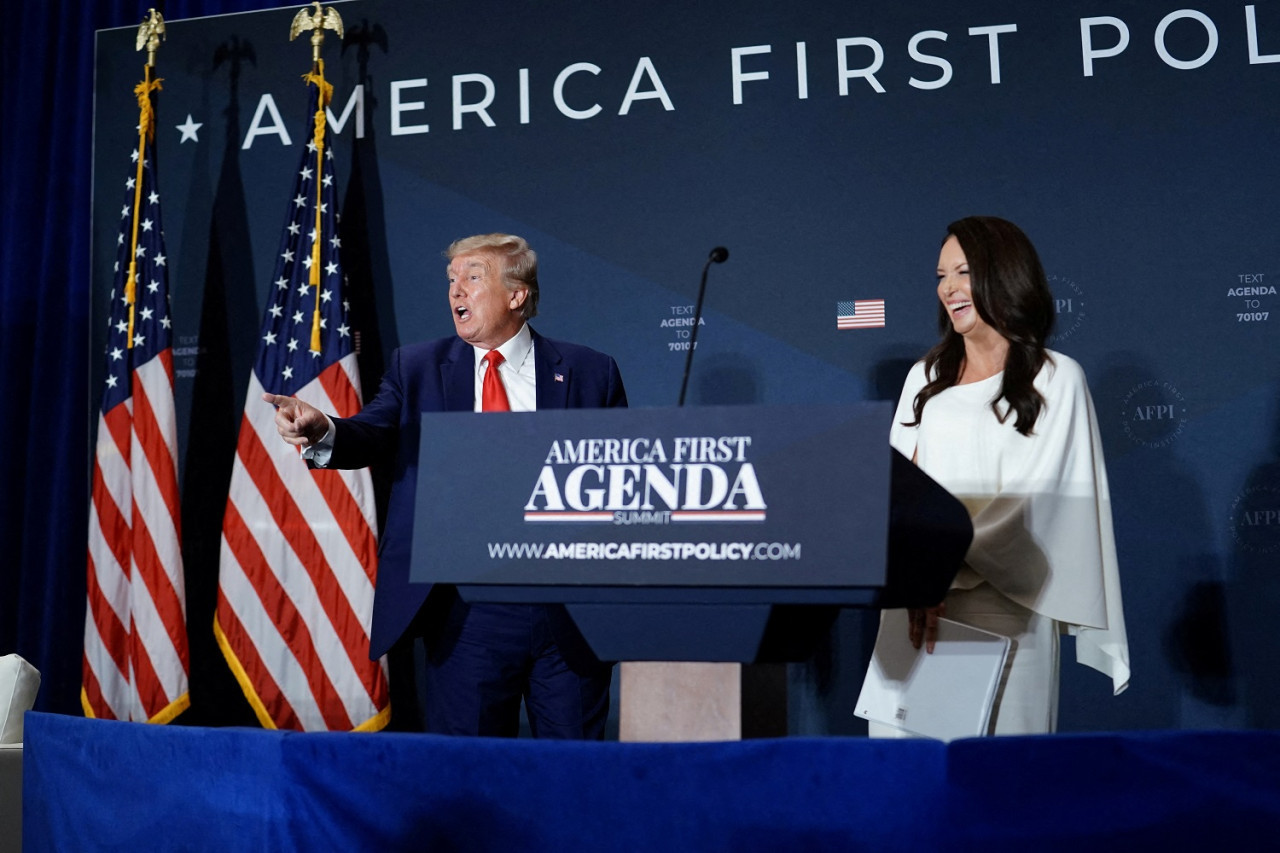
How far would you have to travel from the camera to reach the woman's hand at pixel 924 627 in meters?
2.03

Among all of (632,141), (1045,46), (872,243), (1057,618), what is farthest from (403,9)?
(1057,618)

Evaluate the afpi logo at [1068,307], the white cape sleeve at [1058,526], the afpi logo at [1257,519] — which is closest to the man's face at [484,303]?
the white cape sleeve at [1058,526]

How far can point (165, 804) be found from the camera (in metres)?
1.50

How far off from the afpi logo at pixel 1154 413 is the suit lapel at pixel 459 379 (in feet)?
7.02

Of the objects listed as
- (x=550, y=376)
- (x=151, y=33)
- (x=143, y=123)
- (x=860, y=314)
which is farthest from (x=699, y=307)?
(x=151, y=33)

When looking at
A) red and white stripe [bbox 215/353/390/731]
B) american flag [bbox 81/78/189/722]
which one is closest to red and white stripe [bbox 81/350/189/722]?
american flag [bbox 81/78/189/722]

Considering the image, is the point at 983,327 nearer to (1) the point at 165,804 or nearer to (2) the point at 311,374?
(1) the point at 165,804

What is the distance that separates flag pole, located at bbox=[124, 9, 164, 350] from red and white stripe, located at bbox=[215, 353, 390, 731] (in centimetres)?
61

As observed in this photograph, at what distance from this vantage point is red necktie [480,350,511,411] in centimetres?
278

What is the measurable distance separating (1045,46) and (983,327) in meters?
1.99

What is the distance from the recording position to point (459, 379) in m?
2.80

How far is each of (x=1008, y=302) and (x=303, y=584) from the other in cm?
255

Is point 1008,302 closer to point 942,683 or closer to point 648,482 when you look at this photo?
point 942,683

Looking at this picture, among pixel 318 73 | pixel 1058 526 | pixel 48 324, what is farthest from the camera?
pixel 48 324
